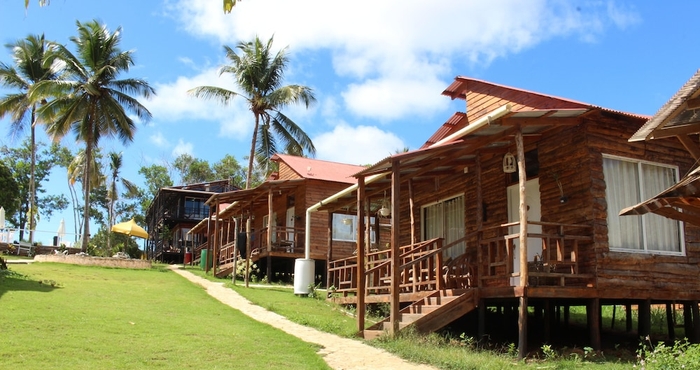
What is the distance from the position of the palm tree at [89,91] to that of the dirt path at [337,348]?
18211 mm

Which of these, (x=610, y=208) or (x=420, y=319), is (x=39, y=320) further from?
(x=610, y=208)

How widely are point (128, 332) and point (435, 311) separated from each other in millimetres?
5452

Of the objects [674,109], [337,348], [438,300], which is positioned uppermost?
[674,109]

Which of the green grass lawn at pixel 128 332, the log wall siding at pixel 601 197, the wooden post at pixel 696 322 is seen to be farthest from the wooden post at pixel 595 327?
the green grass lawn at pixel 128 332

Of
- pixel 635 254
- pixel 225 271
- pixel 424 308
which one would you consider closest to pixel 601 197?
pixel 635 254

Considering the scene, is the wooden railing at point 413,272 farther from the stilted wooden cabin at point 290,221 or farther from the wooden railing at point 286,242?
the wooden railing at point 286,242

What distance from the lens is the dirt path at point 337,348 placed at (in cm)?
1009

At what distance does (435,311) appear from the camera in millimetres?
11945

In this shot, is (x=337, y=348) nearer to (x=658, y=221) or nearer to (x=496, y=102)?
(x=658, y=221)

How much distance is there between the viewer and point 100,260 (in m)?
26.9

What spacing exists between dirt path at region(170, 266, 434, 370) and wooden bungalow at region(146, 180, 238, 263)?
28.9m

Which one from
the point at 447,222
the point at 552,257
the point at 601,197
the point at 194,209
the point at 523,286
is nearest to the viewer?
the point at 523,286

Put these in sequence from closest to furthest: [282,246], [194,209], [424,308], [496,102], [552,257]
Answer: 1. [424,308]
2. [552,257]
3. [496,102]
4. [282,246]
5. [194,209]

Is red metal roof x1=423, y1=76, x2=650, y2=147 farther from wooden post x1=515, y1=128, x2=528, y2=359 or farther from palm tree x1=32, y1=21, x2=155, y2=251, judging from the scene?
palm tree x1=32, y1=21, x2=155, y2=251
